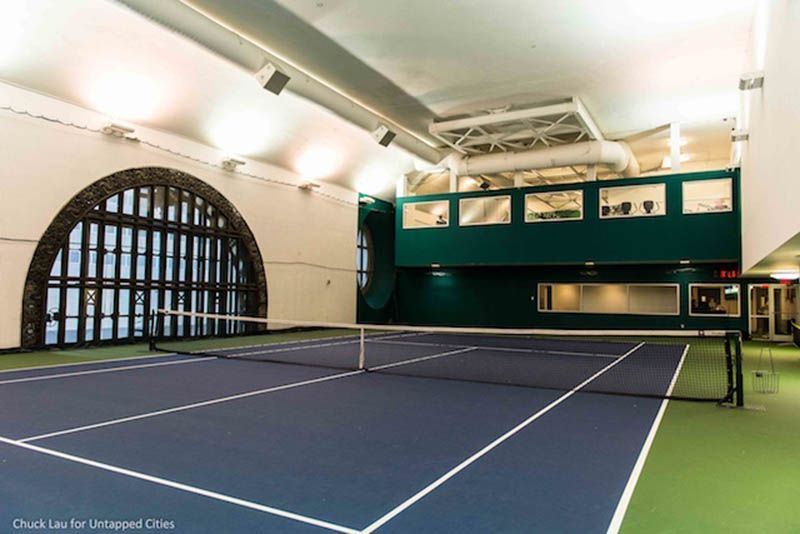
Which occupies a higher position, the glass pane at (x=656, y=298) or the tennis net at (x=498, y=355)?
the glass pane at (x=656, y=298)

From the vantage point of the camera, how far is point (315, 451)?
176 inches

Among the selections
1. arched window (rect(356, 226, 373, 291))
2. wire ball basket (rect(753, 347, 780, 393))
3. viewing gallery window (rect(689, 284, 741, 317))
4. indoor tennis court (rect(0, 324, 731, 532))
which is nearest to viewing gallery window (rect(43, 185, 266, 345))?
indoor tennis court (rect(0, 324, 731, 532))

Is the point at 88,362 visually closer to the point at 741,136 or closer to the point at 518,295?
the point at 741,136

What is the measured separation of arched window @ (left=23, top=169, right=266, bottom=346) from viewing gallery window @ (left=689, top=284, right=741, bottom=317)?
1454cm

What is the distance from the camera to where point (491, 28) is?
10719mm

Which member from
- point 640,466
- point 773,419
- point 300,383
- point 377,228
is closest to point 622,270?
point 377,228

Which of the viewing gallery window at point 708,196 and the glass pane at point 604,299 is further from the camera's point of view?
the glass pane at point 604,299

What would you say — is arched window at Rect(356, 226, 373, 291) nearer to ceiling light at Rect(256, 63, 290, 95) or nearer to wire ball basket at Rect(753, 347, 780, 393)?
ceiling light at Rect(256, 63, 290, 95)

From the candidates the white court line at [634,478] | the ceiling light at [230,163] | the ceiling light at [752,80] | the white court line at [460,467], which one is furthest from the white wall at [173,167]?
the ceiling light at [752,80]

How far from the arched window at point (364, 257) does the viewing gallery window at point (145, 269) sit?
6592mm

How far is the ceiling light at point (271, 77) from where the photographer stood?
1127 cm

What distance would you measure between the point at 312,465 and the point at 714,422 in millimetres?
4470

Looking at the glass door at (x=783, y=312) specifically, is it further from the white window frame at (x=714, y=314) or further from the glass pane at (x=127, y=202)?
the glass pane at (x=127, y=202)

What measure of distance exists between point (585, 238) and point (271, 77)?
11646 millimetres
